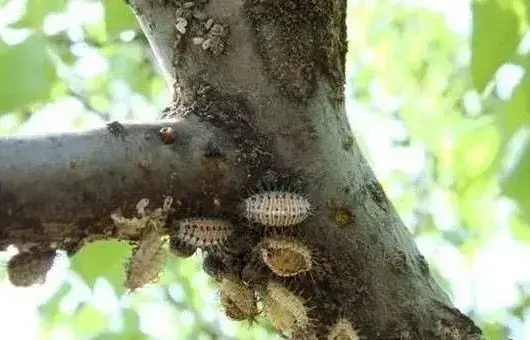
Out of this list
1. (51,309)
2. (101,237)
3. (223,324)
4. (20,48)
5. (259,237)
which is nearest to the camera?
(101,237)

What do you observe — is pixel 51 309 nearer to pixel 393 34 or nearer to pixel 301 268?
pixel 301 268

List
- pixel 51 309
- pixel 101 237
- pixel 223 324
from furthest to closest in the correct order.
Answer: pixel 223 324 → pixel 51 309 → pixel 101 237

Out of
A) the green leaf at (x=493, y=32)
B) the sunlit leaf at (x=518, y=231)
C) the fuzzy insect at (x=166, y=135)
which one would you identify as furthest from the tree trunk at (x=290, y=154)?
the sunlit leaf at (x=518, y=231)

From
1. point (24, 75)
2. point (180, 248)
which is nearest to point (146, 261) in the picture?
point (180, 248)

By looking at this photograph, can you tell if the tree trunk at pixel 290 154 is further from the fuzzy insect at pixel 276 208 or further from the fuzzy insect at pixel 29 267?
the fuzzy insect at pixel 29 267

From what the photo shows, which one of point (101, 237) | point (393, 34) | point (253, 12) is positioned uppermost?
point (393, 34)

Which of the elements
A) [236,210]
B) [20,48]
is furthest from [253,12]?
[20,48]

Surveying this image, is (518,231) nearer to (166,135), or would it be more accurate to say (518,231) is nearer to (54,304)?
(54,304)
